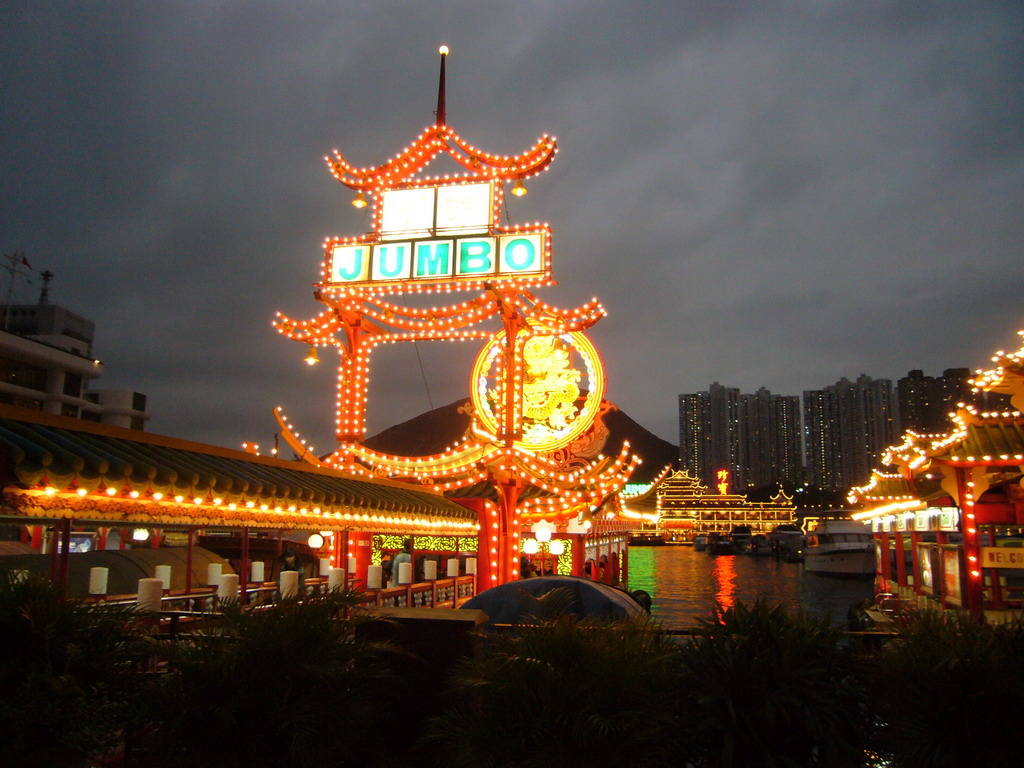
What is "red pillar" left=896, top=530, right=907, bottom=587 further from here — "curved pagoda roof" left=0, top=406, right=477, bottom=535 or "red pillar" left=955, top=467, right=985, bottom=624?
"curved pagoda roof" left=0, top=406, right=477, bottom=535

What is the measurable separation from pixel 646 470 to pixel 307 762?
154m

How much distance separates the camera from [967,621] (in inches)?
211

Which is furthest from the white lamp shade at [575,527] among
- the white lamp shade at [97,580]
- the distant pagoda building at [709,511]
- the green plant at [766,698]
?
the distant pagoda building at [709,511]

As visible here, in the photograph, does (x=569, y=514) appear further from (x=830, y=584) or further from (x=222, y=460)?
(x=830, y=584)

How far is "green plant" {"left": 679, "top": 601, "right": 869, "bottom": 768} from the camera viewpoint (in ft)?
16.5

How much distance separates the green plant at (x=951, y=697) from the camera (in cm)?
484

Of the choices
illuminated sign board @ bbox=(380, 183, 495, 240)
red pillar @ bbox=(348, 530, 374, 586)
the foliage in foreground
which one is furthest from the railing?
illuminated sign board @ bbox=(380, 183, 495, 240)

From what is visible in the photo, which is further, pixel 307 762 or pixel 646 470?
pixel 646 470

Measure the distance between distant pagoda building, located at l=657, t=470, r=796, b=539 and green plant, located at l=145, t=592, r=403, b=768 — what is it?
14056 cm

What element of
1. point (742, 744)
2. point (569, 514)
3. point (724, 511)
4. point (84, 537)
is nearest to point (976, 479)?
point (569, 514)

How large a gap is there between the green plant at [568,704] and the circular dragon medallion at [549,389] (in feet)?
59.0

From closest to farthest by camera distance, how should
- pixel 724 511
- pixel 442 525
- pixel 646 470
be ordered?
pixel 442 525 → pixel 724 511 → pixel 646 470

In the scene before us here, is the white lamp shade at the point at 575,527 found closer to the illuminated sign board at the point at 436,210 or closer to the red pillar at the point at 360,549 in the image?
the red pillar at the point at 360,549

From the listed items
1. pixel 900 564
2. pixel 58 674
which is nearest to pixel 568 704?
pixel 58 674
